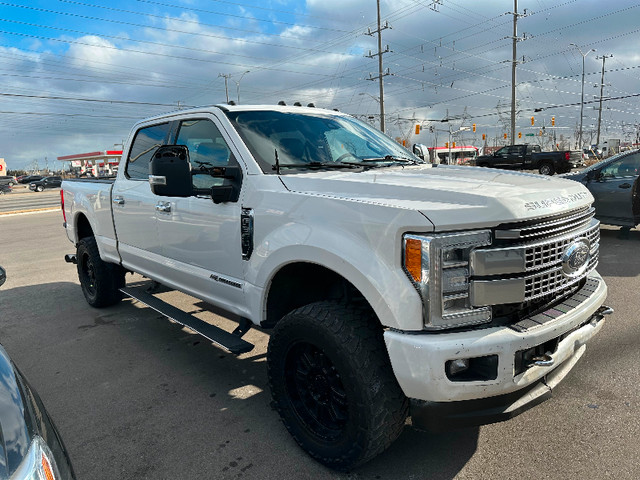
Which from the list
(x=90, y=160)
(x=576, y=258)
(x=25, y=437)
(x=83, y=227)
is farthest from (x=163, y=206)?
(x=90, y=160)

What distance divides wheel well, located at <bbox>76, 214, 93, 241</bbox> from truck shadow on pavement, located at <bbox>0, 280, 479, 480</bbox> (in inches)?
43.9

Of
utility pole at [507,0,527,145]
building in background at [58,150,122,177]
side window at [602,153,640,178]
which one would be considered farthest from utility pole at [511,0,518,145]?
building in background at [58,150,122,177]

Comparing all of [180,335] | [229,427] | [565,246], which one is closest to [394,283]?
[565,246]

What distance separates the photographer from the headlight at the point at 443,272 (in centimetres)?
200

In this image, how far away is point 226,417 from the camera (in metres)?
3.09

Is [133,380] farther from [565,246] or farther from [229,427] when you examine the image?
[565,246]

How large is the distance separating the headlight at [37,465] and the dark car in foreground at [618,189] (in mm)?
8857

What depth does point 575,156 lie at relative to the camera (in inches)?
1052

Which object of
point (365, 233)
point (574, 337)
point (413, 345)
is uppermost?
point (365, 233)

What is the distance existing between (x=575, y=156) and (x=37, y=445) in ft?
99.0

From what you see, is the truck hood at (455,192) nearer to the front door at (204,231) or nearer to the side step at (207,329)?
the front door at (204,231)

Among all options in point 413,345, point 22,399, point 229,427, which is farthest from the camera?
point 229,427

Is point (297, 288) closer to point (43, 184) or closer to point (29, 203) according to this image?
point (29, 203)

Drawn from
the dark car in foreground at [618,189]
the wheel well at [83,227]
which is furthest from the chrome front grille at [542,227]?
the dark car in foreground at [618,189]
